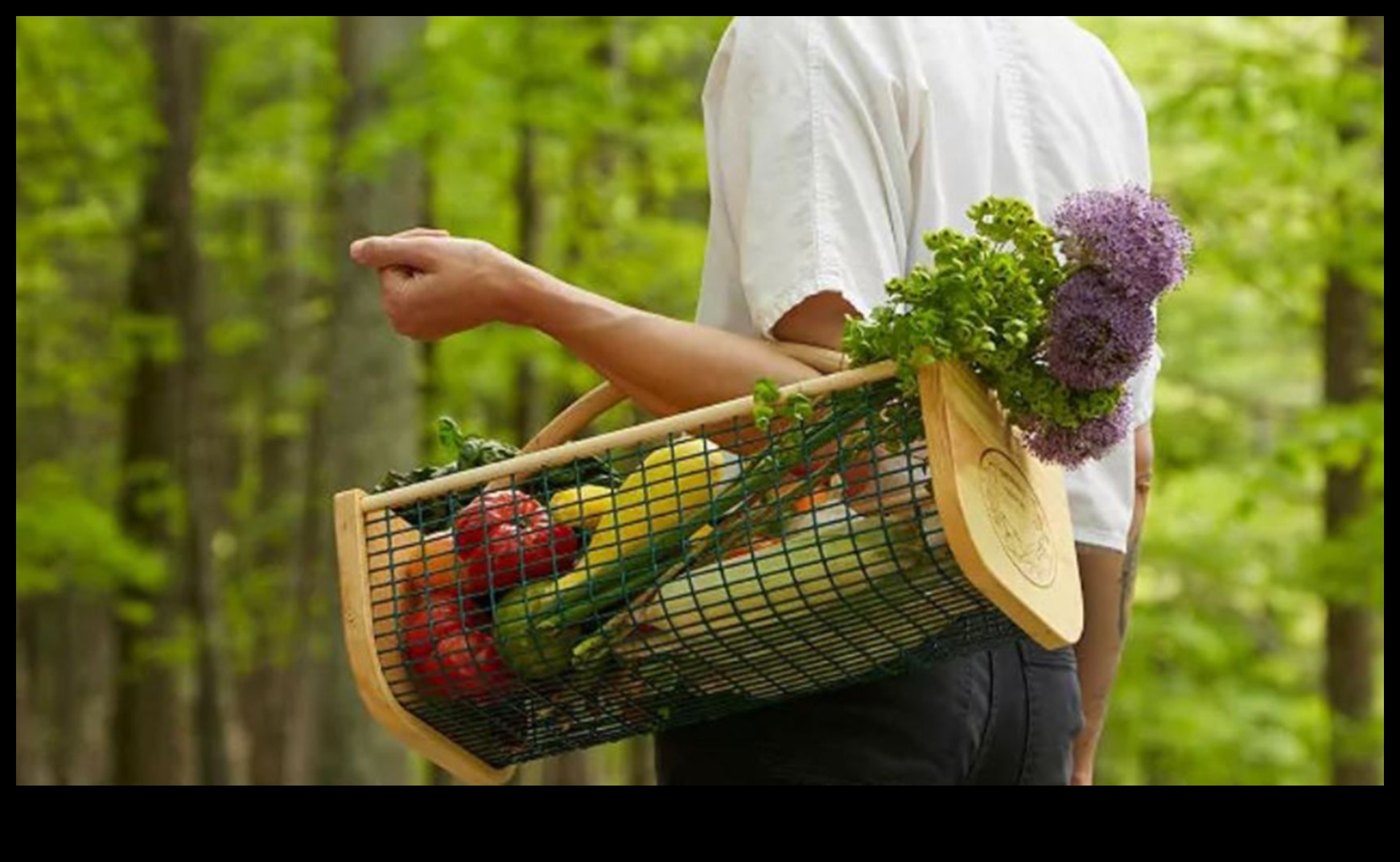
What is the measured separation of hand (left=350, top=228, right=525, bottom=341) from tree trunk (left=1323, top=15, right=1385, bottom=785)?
897cm

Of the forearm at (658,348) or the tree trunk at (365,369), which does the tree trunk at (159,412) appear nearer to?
the tree trunk at (365,369)

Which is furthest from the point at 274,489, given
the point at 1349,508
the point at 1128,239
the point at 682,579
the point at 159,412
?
the point at 1128,239

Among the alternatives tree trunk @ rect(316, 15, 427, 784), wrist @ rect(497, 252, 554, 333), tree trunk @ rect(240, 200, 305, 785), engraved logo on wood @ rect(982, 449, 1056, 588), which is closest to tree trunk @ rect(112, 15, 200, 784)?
tree trunk @ rect(316, 15, 427, 784)

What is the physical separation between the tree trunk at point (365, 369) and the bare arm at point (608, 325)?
630 centimetres

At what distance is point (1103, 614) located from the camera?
3.03m

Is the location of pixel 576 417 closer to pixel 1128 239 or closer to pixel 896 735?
pixel 896 735

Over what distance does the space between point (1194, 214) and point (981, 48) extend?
8.61 meters

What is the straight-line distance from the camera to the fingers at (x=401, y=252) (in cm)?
257

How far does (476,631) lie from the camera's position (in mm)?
2506

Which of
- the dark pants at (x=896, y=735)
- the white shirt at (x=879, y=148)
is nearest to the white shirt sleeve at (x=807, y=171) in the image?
the white shirt at (x=879, y=148)

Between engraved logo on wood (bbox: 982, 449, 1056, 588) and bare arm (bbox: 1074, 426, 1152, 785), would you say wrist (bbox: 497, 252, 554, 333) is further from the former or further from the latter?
bare arm (bbox: 1074, 426, 1152, 785)

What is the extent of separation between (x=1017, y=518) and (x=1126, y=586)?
0.82 meters

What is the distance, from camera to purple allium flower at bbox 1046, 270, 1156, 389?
2295 millimetres
